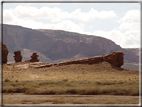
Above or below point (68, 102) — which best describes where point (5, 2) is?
above

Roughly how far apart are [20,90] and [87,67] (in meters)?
32.3

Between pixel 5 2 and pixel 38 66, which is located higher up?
pixel 5 2

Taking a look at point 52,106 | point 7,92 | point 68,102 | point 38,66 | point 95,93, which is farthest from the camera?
point 38,66

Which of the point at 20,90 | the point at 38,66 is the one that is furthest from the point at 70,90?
the point at 38,66

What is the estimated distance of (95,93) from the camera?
21.6 meters

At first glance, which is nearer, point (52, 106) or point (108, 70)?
A: point (52, 106)

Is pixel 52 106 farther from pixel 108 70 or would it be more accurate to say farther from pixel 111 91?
pixel 108 70

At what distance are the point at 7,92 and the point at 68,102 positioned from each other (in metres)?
8.87

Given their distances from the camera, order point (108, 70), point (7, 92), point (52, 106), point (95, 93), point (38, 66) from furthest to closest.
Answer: point (38, 66)
point (108, 70)
point (7, 92)
point (95, 93)
point (52, 106)

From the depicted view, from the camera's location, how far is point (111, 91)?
22031 mm

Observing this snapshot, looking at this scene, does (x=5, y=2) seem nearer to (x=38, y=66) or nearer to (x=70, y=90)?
(x=70, y=90)

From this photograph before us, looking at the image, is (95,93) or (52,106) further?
(95,93)

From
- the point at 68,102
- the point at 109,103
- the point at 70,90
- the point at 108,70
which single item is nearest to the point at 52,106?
the point at 68,102

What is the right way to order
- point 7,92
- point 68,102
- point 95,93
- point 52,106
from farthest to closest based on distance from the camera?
point 7,92 → point 95,93 → point 68,102 → point 52,106
